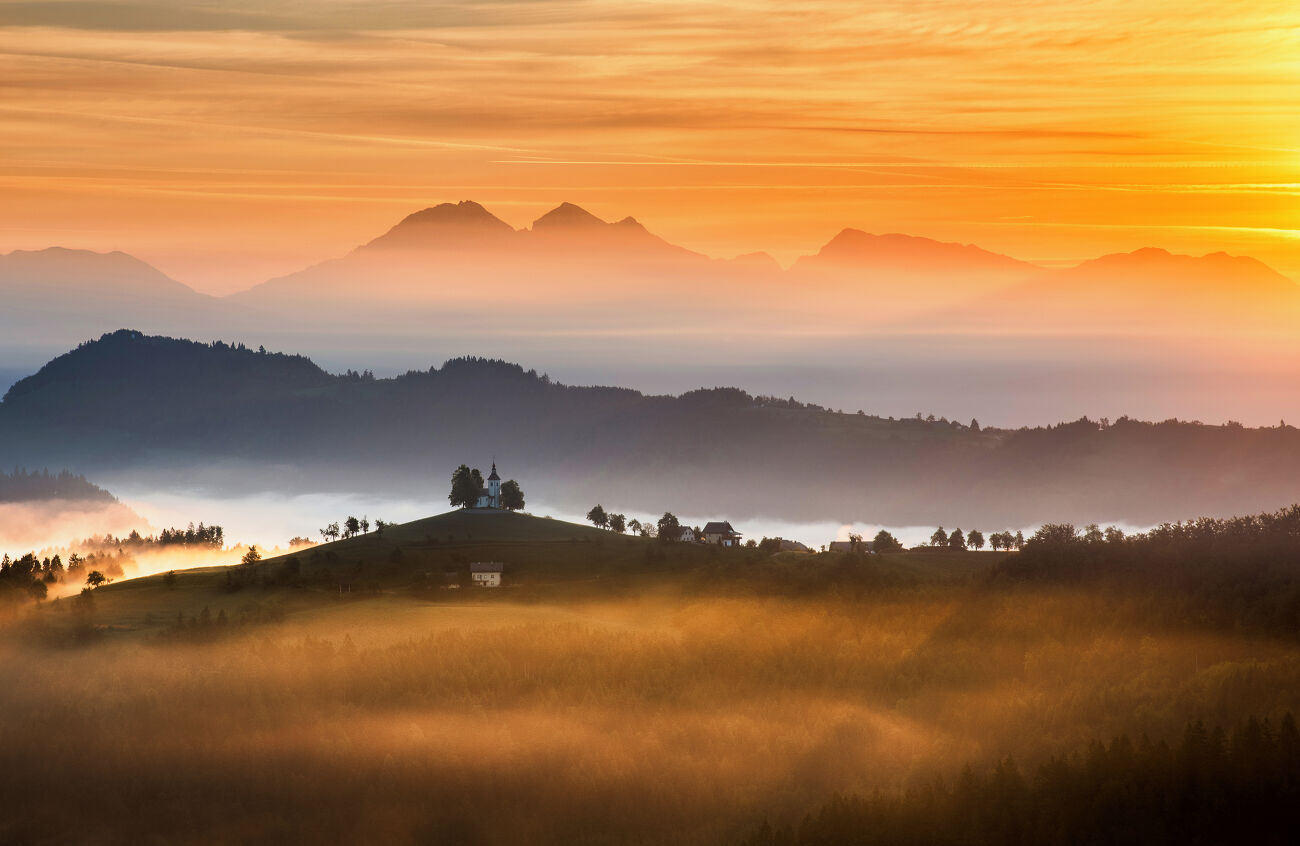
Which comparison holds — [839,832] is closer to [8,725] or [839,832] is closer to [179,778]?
[179,778]

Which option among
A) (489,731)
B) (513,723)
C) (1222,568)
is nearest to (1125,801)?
(1222,568)

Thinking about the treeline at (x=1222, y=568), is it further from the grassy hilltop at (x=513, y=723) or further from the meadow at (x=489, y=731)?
the meadow at (x=489, y=731)

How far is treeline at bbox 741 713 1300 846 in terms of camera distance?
131 meters

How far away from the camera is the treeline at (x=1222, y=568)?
155000mm

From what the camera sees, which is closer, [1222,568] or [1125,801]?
[1125,801]

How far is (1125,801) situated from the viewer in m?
134

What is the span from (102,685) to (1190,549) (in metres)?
142

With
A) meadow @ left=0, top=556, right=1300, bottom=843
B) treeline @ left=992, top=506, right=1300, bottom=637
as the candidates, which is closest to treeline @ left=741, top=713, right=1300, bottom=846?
treeline @ left=992, top=506, right=1300, bottom=637

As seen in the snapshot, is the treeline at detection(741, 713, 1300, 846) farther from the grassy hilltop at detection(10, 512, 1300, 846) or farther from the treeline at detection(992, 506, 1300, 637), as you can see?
the grassy hilltop at detection(10, 512, 1300, 846)

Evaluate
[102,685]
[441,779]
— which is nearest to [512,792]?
[441,779]

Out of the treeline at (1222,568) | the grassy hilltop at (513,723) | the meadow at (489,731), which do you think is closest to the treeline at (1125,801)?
the treeline at (1222,568)

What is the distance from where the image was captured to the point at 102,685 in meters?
192

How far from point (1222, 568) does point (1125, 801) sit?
1494 inches

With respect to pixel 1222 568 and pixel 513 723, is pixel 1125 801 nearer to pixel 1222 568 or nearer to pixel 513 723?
pixel 1222 568
